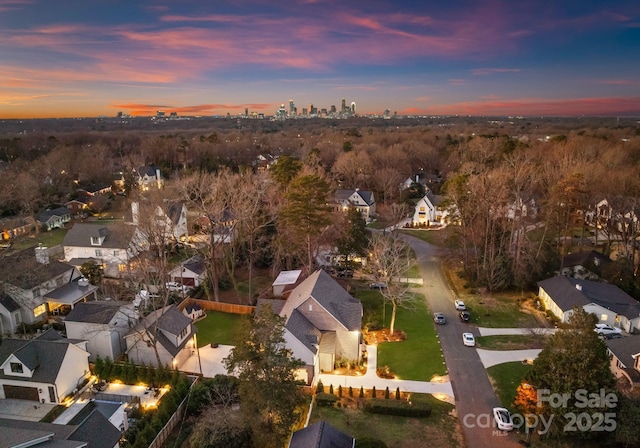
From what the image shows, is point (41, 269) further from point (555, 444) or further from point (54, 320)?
point (555, 444)

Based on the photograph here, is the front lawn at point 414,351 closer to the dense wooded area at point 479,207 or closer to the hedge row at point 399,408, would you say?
the hedge row at point 399,408

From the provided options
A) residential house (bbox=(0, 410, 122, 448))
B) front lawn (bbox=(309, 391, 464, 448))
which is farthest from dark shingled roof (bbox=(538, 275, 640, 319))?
residential house (bbox=(0, 410, 122, 448))

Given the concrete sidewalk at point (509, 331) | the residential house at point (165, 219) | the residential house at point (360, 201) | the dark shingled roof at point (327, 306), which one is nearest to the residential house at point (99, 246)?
the residential house at point (165, 219)

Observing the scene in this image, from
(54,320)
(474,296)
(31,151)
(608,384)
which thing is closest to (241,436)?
(608,384)

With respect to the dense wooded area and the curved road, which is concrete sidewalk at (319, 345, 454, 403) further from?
the dense wooded area

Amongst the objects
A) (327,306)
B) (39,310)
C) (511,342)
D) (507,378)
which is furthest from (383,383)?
(39,310)

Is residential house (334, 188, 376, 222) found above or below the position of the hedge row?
above
